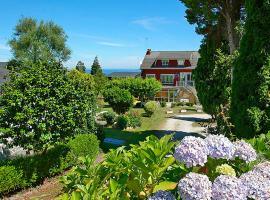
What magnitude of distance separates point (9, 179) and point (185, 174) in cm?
1145

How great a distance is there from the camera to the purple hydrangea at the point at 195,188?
2.46 m

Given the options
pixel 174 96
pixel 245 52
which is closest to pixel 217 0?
pixel 245 52

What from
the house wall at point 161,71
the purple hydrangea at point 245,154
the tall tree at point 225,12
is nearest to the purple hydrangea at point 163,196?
the purple hydrangea at point 245,154

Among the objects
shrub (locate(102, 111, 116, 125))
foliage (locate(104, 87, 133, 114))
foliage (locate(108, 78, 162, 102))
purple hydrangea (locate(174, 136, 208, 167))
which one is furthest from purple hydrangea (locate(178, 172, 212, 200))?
foliage (locate(108, 78, 162, 102))

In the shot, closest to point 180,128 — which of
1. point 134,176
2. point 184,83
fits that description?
point 134,176

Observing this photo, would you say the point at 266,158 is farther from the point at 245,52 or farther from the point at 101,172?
the point at 245,52

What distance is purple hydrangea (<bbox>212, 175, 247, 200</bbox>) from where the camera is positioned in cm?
246

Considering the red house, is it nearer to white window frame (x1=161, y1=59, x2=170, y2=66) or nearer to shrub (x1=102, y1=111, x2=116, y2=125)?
white window frame (x1=161, y1=59, x2=170, y2=66)

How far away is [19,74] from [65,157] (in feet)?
14.8

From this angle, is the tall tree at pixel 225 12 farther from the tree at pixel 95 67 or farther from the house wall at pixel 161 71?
the tree at pixel 95 67

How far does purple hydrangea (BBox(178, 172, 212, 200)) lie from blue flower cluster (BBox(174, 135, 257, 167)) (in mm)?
287

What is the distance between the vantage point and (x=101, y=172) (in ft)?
11.0

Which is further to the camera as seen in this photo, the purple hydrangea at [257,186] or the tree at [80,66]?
the tree at [80,66]

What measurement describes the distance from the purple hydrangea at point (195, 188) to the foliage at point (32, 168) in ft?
38.2
